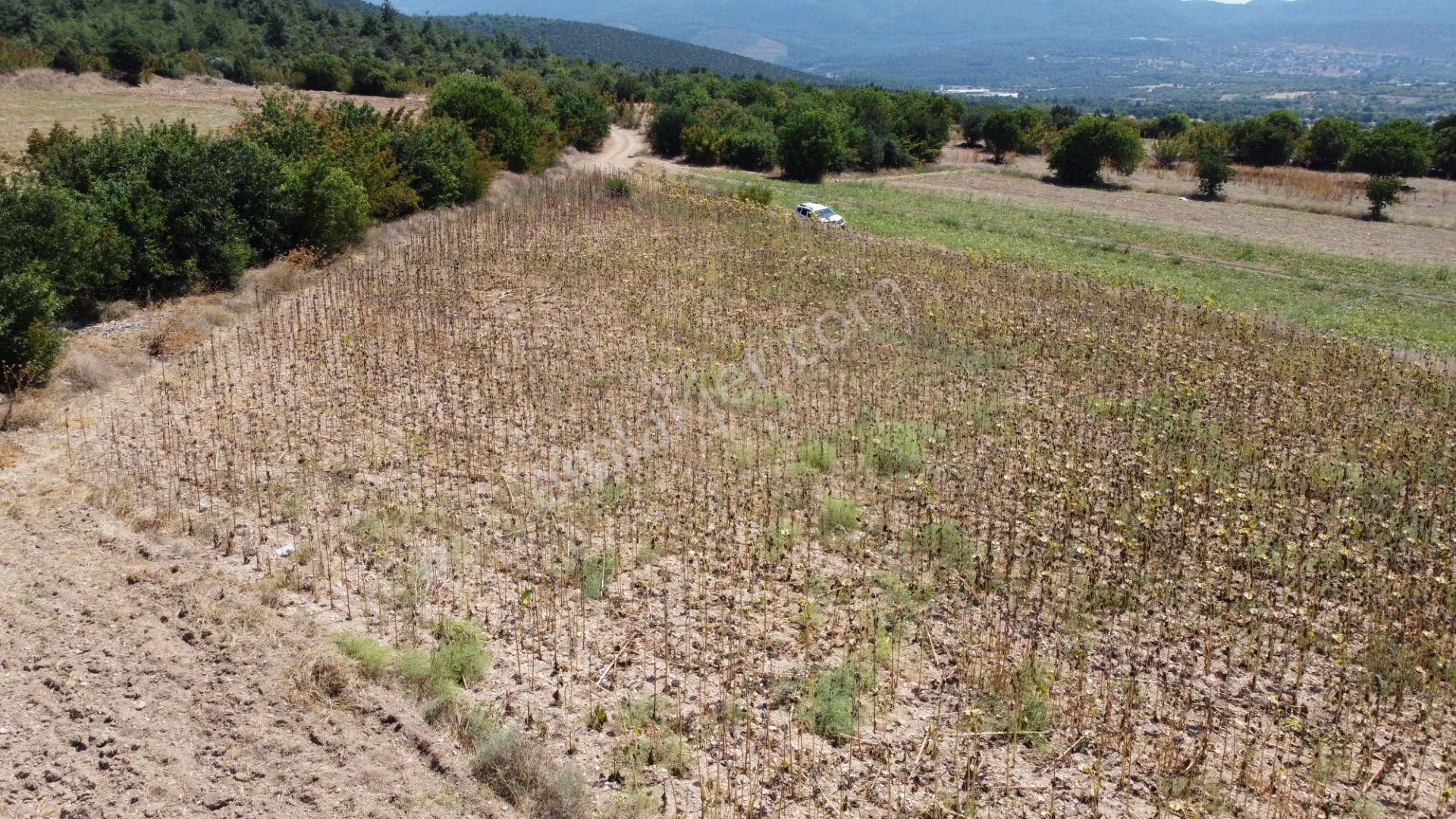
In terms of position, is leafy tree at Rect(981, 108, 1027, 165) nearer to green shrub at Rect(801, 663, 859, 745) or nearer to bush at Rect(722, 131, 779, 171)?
bush at Rect(722, 131, 779, 171)

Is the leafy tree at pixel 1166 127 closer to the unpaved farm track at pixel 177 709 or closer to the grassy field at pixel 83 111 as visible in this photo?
the grassy field at pixel 83 111

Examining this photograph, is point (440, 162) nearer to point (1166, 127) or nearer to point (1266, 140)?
point (1266, 140)

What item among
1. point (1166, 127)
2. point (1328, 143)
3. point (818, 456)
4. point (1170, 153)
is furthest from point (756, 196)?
point (1166, 127)

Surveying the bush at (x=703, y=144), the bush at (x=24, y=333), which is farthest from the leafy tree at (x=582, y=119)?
the bush at (x=24, y=333)

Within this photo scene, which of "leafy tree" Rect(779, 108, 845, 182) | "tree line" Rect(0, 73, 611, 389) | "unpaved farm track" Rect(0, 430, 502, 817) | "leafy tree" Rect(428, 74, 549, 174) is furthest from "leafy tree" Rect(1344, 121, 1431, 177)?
"unpaved farm track" Rect(0, 430, 502, 817)

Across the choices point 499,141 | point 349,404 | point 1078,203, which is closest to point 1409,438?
point 349,404

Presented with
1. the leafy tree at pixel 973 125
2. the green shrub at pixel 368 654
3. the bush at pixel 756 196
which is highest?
the leafy tree at pixel 973 125
